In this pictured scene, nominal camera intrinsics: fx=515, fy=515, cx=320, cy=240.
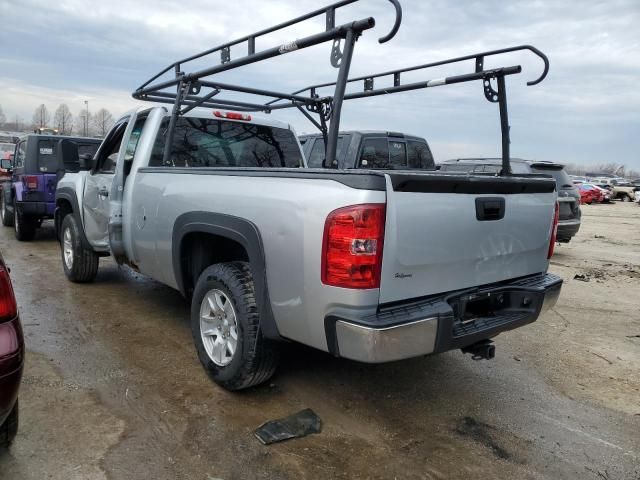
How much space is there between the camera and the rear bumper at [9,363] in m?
2.10

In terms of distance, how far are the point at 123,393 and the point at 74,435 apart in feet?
1.73

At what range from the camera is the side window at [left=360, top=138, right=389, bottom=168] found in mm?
8484

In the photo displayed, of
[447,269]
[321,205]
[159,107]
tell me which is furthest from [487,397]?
[159,107]

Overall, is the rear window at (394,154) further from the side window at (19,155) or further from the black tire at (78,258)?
the side window at (19,155)

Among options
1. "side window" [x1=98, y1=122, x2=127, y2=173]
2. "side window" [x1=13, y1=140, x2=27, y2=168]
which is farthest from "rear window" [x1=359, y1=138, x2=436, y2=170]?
"side window" [x1=13, y1=140, x2=27, y2=168]

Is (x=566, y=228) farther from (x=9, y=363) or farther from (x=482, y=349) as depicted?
(x=9, y=363)

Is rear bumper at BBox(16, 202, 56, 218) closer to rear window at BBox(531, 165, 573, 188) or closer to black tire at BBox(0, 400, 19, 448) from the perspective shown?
black tire at BBox(0, 400, 19, 448)

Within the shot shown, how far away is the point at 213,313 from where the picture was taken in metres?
3.55

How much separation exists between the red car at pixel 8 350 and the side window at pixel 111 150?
310 cm

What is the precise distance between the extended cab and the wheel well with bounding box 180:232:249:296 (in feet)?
15.4

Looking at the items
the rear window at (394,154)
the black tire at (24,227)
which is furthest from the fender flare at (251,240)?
the black tire at (24,227)

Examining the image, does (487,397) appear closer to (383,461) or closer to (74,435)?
(383,461)

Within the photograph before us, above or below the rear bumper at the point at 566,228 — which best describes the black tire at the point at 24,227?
below

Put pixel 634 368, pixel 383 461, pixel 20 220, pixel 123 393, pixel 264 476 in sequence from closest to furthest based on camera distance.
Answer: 1. pixel 264 476
2. pixel 383 461
3. pixel 123 393
4. pixel 634 368
5. pixel 20 220
